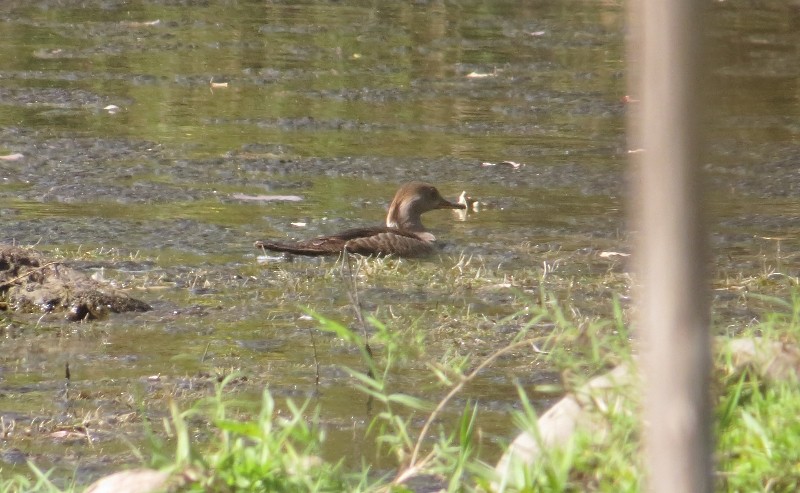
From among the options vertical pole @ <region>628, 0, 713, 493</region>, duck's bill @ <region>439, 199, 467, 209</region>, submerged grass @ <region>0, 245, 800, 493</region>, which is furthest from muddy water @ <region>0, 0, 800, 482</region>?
submerged grass @ <region>0, 245, 800, 493</region>

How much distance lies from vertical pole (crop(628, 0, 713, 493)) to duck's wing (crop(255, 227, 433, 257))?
19.0 feet

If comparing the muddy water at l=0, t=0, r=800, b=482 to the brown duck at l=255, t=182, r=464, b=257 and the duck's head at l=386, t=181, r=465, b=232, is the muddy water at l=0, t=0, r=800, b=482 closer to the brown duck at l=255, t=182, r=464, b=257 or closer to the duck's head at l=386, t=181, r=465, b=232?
the brown duck at l=255, t=182, r=464, b=257

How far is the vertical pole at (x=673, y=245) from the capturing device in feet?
6.45

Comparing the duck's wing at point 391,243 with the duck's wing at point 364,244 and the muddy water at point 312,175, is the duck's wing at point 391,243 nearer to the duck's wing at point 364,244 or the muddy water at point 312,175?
the duck's wing at point 364,244

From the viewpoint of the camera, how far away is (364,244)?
27.7 ft

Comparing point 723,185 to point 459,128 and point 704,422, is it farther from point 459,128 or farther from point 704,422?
point 704,422

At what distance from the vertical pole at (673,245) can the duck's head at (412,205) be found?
676 cm

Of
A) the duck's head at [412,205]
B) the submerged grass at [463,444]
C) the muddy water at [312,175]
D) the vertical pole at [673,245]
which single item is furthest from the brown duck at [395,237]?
the vertical pole at [673,245]

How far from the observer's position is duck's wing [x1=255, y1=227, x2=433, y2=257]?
823cm

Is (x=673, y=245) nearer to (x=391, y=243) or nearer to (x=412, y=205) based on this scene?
(x=391, y=243)

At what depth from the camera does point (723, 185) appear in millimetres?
10602

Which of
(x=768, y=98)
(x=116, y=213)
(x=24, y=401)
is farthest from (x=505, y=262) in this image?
(x=768, y=98)

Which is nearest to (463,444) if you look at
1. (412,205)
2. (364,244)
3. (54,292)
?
(54,292)

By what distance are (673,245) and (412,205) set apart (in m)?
7.10
